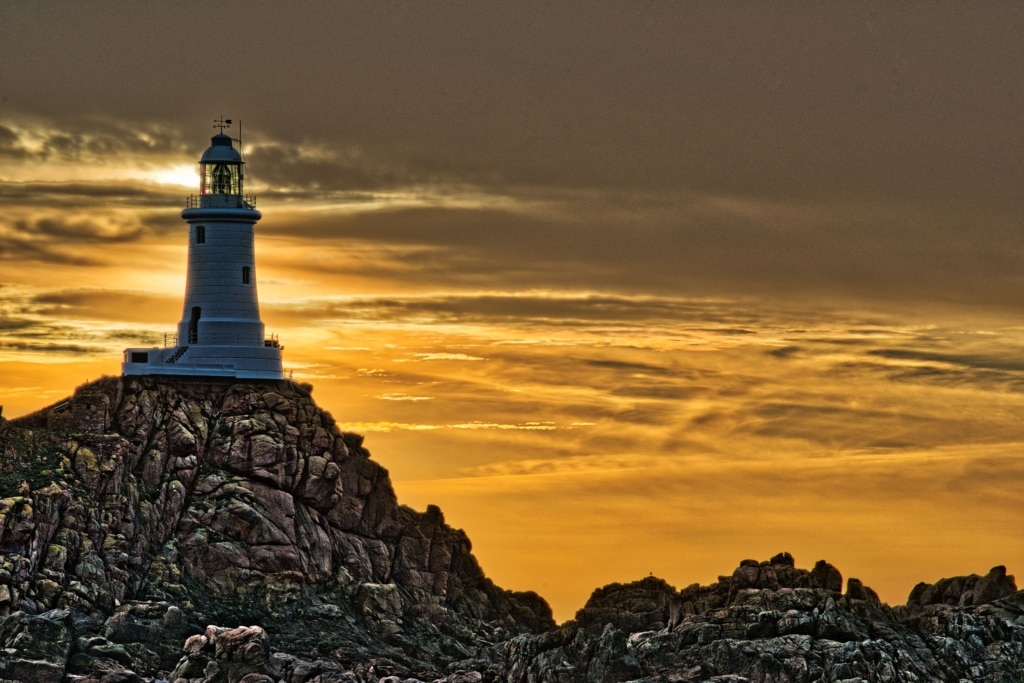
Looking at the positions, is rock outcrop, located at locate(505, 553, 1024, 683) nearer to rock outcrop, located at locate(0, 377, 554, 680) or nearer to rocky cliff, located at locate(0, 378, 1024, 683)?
rocky cliff, located at locate(0, 378, 1024, 683)

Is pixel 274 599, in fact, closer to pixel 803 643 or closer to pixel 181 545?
pixel 181 545

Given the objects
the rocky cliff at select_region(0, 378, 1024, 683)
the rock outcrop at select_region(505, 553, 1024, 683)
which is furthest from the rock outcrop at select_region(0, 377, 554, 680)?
the rock outcrop at select_region(505, 553, 1024, 683)

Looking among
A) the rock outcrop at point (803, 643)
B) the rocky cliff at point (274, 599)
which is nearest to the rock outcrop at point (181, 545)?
the rocky cliff at point (274, 599)

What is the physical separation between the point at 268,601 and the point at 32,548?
16.4 m

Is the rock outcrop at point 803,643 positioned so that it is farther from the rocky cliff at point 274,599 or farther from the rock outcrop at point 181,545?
the rock outcrop at point 181,545

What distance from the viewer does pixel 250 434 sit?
648ft

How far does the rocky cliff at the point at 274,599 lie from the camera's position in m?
170

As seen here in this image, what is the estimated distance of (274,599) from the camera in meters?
188

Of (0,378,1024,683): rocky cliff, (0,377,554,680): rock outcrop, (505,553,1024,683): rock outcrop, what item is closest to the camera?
(505,553,1024,683): rock outcrop

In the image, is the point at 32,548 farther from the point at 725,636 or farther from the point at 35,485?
the point at 725,636

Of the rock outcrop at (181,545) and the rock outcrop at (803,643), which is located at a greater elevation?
the rock outcrop at (181,545)

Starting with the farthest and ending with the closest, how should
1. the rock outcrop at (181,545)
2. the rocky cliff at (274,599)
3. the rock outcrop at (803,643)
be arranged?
the rock outcrop at (181,545) → the rocky cliff at (274,599) → the rock outcrop at (803,643)

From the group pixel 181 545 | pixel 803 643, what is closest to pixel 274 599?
pixel 181 545

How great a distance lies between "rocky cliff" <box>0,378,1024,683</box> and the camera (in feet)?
557
